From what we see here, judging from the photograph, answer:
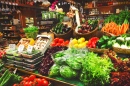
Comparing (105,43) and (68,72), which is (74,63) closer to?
(68,72)

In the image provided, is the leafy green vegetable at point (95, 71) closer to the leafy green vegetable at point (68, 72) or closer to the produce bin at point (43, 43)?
the leafy green vegetable at point (68, 72)

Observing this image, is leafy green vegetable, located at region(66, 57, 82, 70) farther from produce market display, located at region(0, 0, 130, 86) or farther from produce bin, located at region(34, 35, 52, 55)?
produce bin, located at region(34, 35, 52, 55)

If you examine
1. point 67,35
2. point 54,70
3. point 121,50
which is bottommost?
point 54,70

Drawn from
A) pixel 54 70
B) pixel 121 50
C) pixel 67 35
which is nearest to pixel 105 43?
pixel 121 50

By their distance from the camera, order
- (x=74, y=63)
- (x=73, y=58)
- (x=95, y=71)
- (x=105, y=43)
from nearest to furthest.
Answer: (x=95, y=71) → (x=74, y=63) → (x=73, y=58) → (x=105, y=43)

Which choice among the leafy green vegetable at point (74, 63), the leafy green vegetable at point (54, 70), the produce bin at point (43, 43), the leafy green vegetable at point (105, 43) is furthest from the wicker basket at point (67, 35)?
the leafy green vegetable at point (74, 63)

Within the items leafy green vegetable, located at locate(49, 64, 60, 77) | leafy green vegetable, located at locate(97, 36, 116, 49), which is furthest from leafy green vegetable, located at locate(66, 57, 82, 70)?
leafy green vegetable, located at locate(97, 36, 116, 49)

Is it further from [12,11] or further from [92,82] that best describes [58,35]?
[12,11]

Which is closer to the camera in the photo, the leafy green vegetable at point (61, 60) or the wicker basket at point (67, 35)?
the leafy green vegetable at point (61, 60)

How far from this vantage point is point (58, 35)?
3.73m

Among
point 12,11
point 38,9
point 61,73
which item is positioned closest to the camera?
point 61,73

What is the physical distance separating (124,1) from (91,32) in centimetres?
815

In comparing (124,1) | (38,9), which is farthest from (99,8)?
(38,9)

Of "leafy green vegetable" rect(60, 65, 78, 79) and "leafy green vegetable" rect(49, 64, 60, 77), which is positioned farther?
"leafy green vegetable" rect(49, 64, 60, 77)
